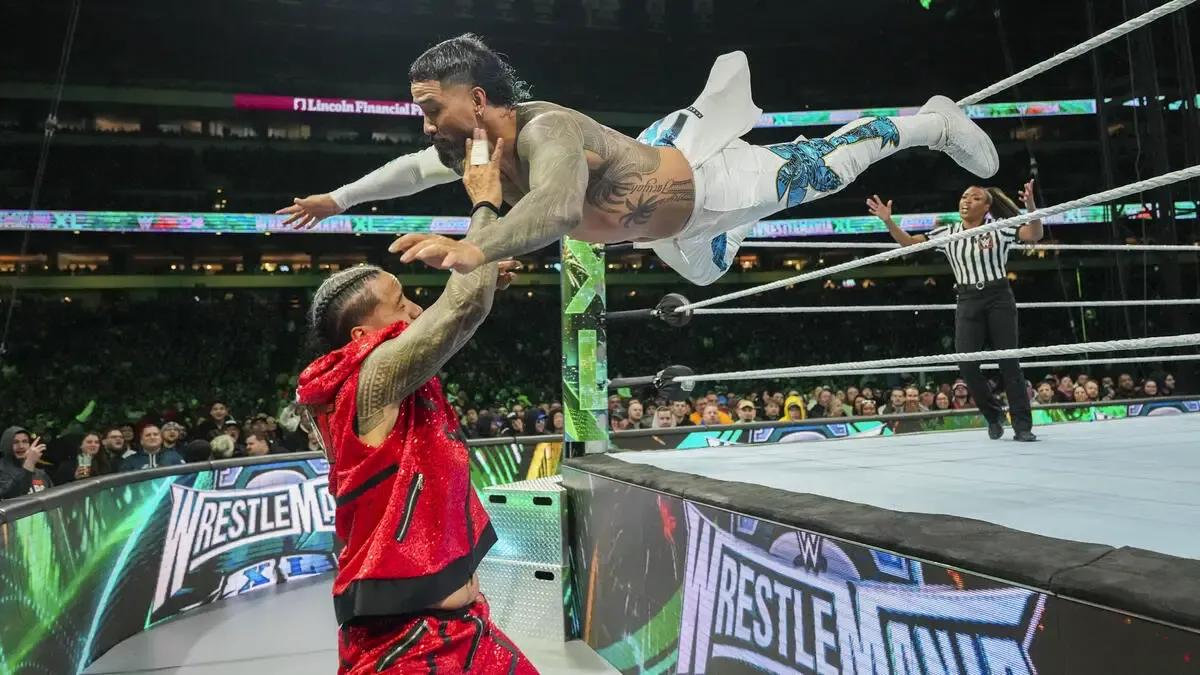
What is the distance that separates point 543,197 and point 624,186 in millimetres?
389

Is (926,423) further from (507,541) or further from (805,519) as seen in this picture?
(805,519)

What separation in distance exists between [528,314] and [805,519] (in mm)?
12103

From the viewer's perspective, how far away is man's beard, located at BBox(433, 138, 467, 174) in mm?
1451

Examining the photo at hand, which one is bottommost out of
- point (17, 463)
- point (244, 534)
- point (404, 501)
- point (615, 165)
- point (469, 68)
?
point (244, 534)

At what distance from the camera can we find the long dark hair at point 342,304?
3.91 ft

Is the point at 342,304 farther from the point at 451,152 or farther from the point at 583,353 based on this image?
the point at 583,353

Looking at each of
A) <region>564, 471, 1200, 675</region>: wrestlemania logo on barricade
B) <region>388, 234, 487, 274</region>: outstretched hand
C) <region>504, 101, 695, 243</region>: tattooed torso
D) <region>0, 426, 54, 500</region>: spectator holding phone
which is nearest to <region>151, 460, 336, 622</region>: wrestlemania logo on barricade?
<region>0, 426, 54, 500</region>: spectator holding phone

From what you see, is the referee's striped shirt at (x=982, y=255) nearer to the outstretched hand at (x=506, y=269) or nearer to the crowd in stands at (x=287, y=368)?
the outstretched hand at (x=506, y=269)

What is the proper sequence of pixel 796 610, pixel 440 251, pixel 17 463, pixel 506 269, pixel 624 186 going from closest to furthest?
pixel 440 251
pixel 506 269
pixel 796 610
pixel 624 186
pixel 17 463

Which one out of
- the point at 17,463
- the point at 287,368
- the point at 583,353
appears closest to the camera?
the point at 583,353

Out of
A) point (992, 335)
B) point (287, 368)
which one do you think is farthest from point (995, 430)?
point (287, 368)

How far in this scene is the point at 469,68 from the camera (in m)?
1.40

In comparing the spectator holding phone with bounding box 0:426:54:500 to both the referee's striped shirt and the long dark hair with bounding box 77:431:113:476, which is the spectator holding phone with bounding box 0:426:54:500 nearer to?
the long dark hair with bounding box 77:431:113:476

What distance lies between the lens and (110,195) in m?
11.8
